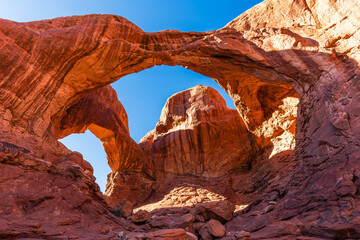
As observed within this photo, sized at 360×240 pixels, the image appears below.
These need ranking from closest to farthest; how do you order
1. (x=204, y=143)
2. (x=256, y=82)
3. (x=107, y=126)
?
(x=256, y=82) → (x=107, y=126) → (x=204, y=143)

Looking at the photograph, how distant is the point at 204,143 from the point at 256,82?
758 cm

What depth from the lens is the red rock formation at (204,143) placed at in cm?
1934

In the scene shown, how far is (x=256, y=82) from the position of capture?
610 inches

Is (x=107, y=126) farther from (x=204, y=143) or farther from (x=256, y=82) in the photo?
(x=256, y=82)

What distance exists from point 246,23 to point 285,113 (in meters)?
6.50

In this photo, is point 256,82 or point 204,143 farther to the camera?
point 204,143

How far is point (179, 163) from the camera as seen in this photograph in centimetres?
2070

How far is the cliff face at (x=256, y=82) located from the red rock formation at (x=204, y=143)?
2.89m

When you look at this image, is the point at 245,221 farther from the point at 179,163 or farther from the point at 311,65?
the point at 179,163

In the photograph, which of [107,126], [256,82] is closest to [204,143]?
[256,82]

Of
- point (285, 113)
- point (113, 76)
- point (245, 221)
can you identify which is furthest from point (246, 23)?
point (245, 221)

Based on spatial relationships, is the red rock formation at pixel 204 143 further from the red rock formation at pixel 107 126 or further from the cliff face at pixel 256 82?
the cliff face at pixel 256 82

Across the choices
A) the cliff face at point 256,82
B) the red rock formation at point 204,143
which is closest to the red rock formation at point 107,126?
the cliff face at point 256,82

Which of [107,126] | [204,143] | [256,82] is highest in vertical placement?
[256,82]
